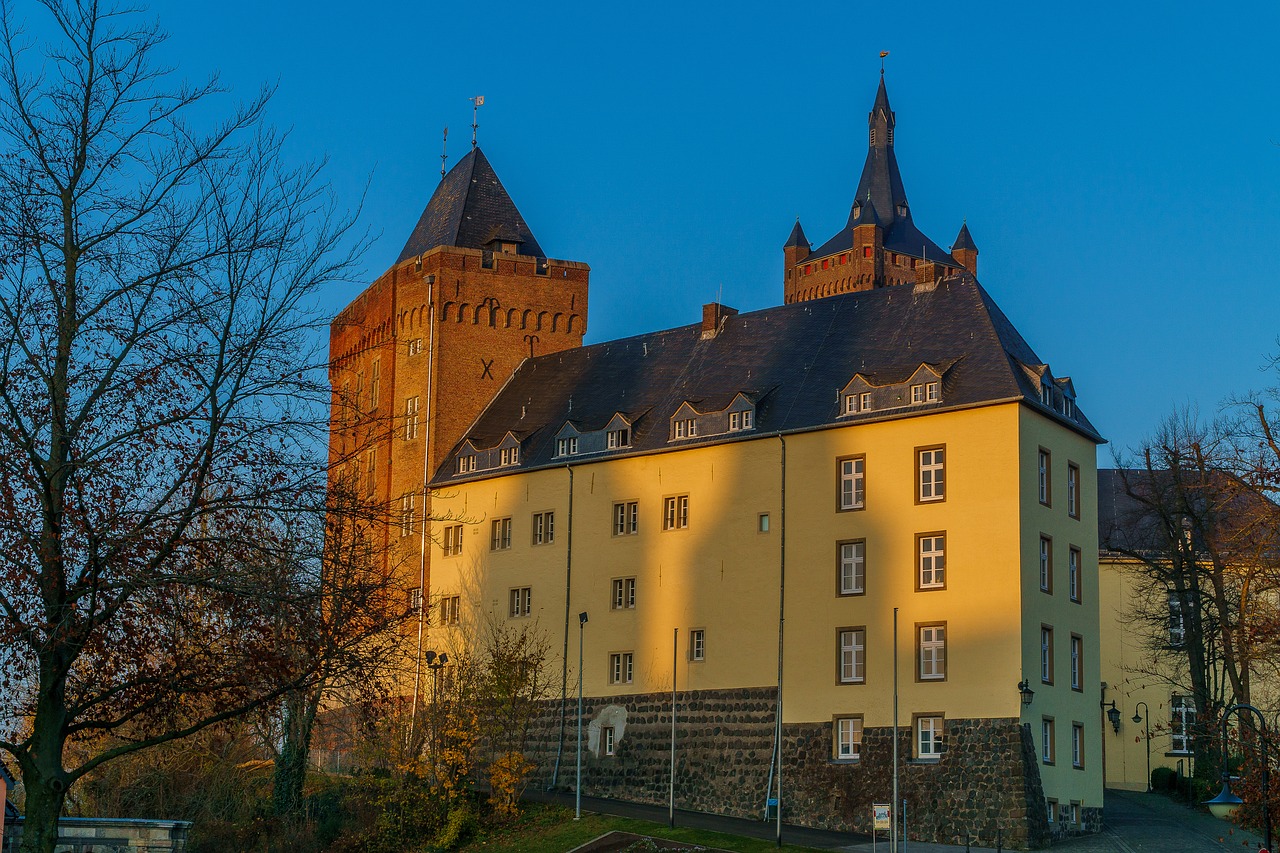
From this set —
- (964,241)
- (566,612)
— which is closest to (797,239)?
(964,241)

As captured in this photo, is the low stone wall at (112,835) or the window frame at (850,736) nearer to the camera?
the low stone wall at (112,835)

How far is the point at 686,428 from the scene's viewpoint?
4512 centimetres

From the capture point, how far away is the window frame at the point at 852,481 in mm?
40594

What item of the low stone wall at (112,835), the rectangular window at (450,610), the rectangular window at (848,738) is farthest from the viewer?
the rectangular window at (450,610)

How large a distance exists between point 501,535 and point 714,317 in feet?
29.8

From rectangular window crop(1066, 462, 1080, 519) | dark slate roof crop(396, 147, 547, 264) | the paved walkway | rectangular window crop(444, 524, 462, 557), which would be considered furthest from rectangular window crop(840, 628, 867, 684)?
dark slate roof crop(396, 147, 547, 264)

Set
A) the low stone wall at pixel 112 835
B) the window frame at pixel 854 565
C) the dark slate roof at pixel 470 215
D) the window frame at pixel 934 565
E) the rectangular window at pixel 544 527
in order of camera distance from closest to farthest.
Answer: the low stone wall at pixel 112 835, the window frame at pixel 934 565, the window frame at pixel 854 565, the rectangular window at pixel 544 527, the dark slate roof at pixel 470 215

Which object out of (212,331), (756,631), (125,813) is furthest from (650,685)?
(212,331)

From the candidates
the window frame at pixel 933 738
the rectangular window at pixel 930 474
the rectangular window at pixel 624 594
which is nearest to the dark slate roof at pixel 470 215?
the rectangular window at pixel 624 594

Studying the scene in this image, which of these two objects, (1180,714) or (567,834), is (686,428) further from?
(1180,714)

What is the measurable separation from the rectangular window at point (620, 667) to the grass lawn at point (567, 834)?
4.47 m

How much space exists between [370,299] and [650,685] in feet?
67.1

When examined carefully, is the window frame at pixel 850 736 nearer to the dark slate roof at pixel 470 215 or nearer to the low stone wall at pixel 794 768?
the low stone wall at pixel 794 768

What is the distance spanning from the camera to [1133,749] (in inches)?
2154
